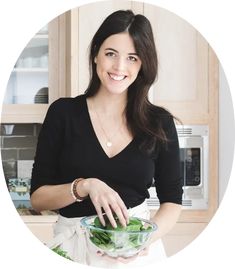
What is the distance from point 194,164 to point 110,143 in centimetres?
44

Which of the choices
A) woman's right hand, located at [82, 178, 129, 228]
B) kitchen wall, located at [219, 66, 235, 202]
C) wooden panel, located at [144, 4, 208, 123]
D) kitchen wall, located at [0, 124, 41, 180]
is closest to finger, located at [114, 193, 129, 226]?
woman's right hand, located at [82, 178, 129, 228]

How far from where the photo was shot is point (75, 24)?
4.06 feet

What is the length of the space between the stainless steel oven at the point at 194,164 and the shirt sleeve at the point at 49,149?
1.43ft

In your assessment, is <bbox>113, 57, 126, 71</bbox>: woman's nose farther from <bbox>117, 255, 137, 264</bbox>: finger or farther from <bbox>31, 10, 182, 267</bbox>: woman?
<bbox>117, 255, 137, 264</bbox>: finger

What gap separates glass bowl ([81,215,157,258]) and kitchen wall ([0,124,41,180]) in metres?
0.72

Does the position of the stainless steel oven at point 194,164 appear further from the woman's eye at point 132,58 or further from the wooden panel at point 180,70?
the woman's eye at point 132,58

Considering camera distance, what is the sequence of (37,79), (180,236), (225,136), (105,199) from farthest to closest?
(37,79) → (225,136) → (180,236) → (105,199)

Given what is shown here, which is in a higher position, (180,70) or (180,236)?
(180,70)

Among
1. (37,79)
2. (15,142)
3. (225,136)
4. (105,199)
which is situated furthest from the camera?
(15,142)

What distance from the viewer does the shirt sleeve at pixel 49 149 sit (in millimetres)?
808

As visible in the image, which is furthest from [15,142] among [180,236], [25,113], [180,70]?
[180,236]

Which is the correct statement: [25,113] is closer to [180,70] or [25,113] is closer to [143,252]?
[180,70]

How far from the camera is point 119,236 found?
2.57 feet

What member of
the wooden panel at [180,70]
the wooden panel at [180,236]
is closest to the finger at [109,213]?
the wooden panel at [180,236]
